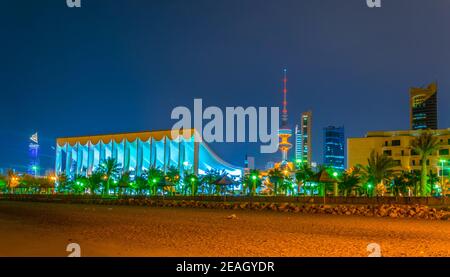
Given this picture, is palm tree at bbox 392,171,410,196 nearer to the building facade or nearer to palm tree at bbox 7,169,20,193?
the building facade

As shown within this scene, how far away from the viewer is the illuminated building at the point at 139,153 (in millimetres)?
91188

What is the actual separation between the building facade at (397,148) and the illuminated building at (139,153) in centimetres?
2640

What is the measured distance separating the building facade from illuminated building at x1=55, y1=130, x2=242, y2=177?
26398mm

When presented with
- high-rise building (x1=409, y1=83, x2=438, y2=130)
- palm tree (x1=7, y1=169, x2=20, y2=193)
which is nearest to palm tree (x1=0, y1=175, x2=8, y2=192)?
palm tree (x1=7, y1=169, x2=20, y2=193)

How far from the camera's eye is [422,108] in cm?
17012

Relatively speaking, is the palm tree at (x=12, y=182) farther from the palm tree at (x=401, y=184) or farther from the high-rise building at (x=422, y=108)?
the high-rise building at (x=422, y=108)

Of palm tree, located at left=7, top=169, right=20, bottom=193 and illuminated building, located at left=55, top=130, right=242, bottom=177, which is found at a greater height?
illuminated building, located at left=55, top=130, right=242, bottom=177

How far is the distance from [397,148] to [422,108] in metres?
102

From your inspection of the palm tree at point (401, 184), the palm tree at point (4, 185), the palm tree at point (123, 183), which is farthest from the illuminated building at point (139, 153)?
the palm tree at point (401, 184)

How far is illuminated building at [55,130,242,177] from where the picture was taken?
91188 millimetres

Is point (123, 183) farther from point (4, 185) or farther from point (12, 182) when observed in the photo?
point (4, 185)

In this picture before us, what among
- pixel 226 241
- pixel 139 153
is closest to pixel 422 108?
pixel 139 153

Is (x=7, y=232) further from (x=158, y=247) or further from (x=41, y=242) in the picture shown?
(x=158, y=247)
